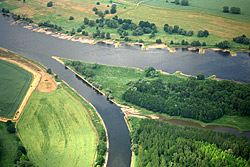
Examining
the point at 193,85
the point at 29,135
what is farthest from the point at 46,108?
the point at 193,85

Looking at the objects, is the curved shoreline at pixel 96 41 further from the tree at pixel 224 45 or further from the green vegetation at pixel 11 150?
the green vegetation at pixel 11 150

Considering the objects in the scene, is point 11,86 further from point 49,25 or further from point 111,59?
point 49,25

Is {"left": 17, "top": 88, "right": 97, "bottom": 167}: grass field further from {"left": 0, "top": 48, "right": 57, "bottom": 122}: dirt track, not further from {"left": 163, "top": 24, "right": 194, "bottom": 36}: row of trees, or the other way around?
{"left": 163, "top": 24, "right": 194, "bottom": 36}: row of trees

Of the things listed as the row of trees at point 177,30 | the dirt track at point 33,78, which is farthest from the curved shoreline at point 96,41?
the dirt track at point 33,78

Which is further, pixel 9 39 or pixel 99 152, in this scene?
pixel 9 39

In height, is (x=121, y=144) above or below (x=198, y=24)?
below

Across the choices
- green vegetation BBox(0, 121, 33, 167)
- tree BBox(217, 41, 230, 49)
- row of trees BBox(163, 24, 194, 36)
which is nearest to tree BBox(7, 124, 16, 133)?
green vegetation BBox(0, 121, 33, 167)

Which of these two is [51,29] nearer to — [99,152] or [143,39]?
[143,39]
